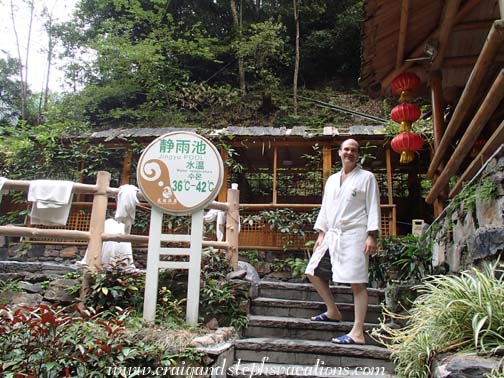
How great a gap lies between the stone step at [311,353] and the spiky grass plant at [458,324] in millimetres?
795

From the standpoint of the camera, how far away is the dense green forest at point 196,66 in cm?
1401

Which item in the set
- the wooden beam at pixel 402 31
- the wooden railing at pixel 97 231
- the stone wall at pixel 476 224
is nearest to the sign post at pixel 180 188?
the wooden railing at pixel 97 231

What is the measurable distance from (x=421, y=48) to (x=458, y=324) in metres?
3.93

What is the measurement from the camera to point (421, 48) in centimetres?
483

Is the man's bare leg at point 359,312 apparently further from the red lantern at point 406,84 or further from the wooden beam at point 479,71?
the red lantern at point 406,84

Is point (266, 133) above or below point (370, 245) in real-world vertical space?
above

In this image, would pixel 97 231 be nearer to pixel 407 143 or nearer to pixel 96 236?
pixel 96 236

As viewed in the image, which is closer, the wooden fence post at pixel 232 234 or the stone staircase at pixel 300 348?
the stone staircase at pixel 300 348

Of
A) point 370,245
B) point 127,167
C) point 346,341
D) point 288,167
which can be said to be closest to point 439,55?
point 370,245

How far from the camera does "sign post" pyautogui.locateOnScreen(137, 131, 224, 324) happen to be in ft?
11.7

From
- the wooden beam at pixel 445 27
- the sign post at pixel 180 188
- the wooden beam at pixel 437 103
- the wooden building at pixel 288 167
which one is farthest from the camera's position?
the wooden building at pixel 288 167

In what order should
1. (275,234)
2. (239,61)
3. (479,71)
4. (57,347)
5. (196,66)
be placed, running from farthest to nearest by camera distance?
(196,66) < (239,61) < (275,234) < (479,71) < (57,347)

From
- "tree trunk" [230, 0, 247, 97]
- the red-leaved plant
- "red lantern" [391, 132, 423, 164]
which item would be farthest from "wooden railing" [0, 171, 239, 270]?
"tree trunk" [230, 0, 247, 97]

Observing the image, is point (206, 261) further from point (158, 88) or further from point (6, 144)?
point (158, 88)
